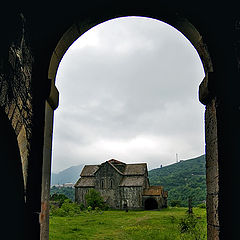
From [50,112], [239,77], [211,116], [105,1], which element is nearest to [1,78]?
[50,112]

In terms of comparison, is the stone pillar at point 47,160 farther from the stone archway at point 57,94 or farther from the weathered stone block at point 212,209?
the weathered stone block at point 212,209

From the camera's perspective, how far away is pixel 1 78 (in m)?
2.95

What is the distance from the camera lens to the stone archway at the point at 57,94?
143 inches

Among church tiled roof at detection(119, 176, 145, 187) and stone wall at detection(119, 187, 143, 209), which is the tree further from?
church tiled roof at detection(119, 176, 145, 187)

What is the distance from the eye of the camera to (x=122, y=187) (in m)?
41.1

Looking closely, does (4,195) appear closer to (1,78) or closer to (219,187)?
(1,78)

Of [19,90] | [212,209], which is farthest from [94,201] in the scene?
[19,90]

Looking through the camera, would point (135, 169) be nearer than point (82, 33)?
No

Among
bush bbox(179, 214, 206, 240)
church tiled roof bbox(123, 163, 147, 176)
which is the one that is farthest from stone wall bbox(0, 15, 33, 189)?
church tiled roof bbox(123, 163, 147, 176)

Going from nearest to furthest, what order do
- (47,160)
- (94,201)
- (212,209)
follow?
(212,209) < (47,160) < (94,201)

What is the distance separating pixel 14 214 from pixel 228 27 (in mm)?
3497

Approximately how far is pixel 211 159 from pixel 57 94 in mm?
2179

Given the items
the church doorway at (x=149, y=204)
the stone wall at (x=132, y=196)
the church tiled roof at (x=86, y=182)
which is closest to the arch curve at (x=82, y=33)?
the stone wall at (x=132, y=196)

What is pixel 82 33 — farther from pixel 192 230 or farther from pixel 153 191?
pixel 153 191
